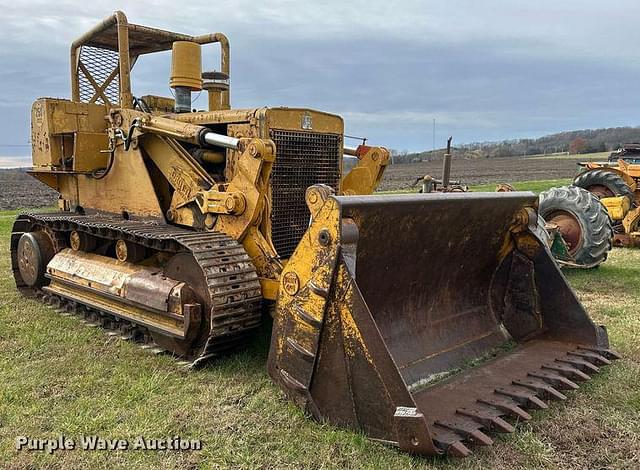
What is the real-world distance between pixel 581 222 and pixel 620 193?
3115 mm

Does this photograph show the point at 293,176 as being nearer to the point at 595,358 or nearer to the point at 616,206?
the point at 595,358

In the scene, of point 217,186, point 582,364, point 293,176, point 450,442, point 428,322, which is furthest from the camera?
point 293,176

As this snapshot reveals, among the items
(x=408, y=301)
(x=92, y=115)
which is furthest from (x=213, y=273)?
(x=92, y=115)

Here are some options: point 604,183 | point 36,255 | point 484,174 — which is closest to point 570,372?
point 36,255

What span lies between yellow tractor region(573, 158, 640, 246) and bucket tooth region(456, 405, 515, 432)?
795 cm

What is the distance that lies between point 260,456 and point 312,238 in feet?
4.14

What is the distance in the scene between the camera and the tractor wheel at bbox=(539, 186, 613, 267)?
8297 mm

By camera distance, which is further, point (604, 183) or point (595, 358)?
point (604, 183)

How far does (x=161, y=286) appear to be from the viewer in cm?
486

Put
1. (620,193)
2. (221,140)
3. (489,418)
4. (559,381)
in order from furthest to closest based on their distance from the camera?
(620,193) → (221,140) → (559,381) → (489,418)

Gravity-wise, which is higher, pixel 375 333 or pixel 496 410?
pixel 375 333

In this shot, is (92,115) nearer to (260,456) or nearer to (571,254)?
(260,456)

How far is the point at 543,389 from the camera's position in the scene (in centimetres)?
385

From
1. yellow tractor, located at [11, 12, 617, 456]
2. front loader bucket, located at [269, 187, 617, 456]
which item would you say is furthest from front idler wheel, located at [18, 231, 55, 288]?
front loader bucket, located at [269, 187, 617, 456]
